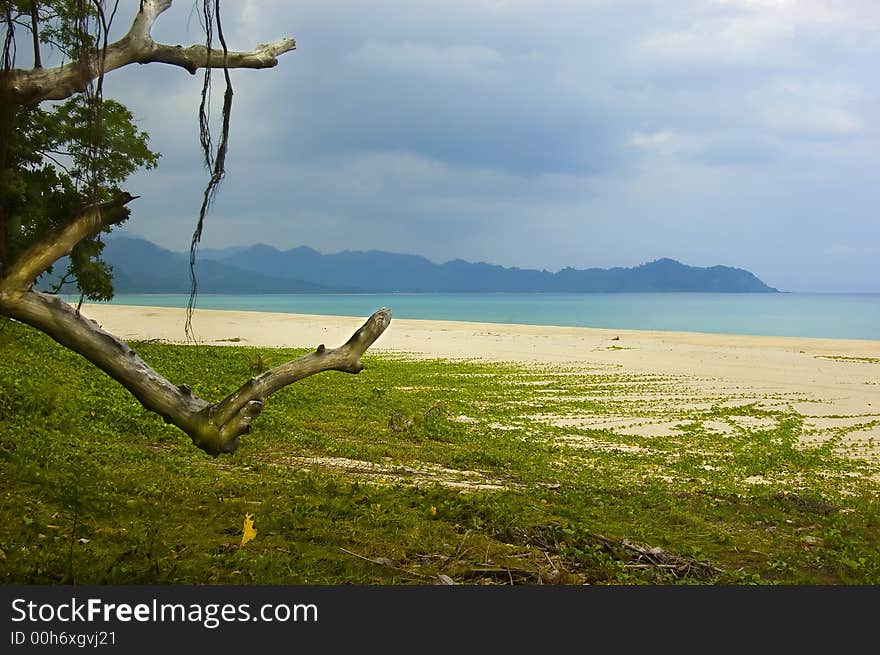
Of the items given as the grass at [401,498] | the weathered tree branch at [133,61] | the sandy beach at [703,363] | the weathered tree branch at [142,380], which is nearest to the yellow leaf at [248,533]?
the grass at [401,498]

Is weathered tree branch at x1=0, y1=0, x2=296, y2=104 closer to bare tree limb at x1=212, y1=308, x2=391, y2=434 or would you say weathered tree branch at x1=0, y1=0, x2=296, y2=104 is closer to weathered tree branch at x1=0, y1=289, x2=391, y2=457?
weathered tree branch at x1=0, y1=289, x2=391, y2=457

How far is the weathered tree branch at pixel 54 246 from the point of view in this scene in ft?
16.9

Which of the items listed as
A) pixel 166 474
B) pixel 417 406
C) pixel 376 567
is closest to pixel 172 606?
pixel 376 567

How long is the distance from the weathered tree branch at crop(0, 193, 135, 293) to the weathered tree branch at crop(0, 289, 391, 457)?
0.09m

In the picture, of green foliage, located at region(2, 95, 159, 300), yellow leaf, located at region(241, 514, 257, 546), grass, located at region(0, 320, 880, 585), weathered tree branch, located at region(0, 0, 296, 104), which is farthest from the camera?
green foliage, located at region(2, 95, 159, 300)

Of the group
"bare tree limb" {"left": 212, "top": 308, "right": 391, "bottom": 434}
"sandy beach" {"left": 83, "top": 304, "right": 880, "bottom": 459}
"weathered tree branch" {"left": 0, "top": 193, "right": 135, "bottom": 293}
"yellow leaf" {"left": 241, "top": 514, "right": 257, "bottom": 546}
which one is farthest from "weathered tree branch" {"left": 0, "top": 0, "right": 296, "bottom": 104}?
"sandy beach" {"left": 83, "top": 304, "right": 880, "bottom": 459}

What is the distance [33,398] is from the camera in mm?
12094

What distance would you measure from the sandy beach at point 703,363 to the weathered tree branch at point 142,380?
502 inches

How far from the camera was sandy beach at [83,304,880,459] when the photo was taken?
1900 cm

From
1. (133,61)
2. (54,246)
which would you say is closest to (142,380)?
(54,246)

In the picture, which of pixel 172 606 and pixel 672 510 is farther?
pixel 672 510

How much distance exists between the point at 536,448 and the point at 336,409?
16.5 ft

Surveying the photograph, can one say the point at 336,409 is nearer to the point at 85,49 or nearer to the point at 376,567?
the point at 376,567

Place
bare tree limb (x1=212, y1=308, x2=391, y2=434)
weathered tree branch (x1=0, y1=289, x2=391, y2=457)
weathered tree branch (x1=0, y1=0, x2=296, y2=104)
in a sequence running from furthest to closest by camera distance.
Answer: bare tree limb (x1=212, y1=308, x2=391, y2=434), weathered tree branch (x1=0, y1=289, x2=391, y2=457), weathered tree branch (x1=0, y1=0, x2=296, y2=104)
